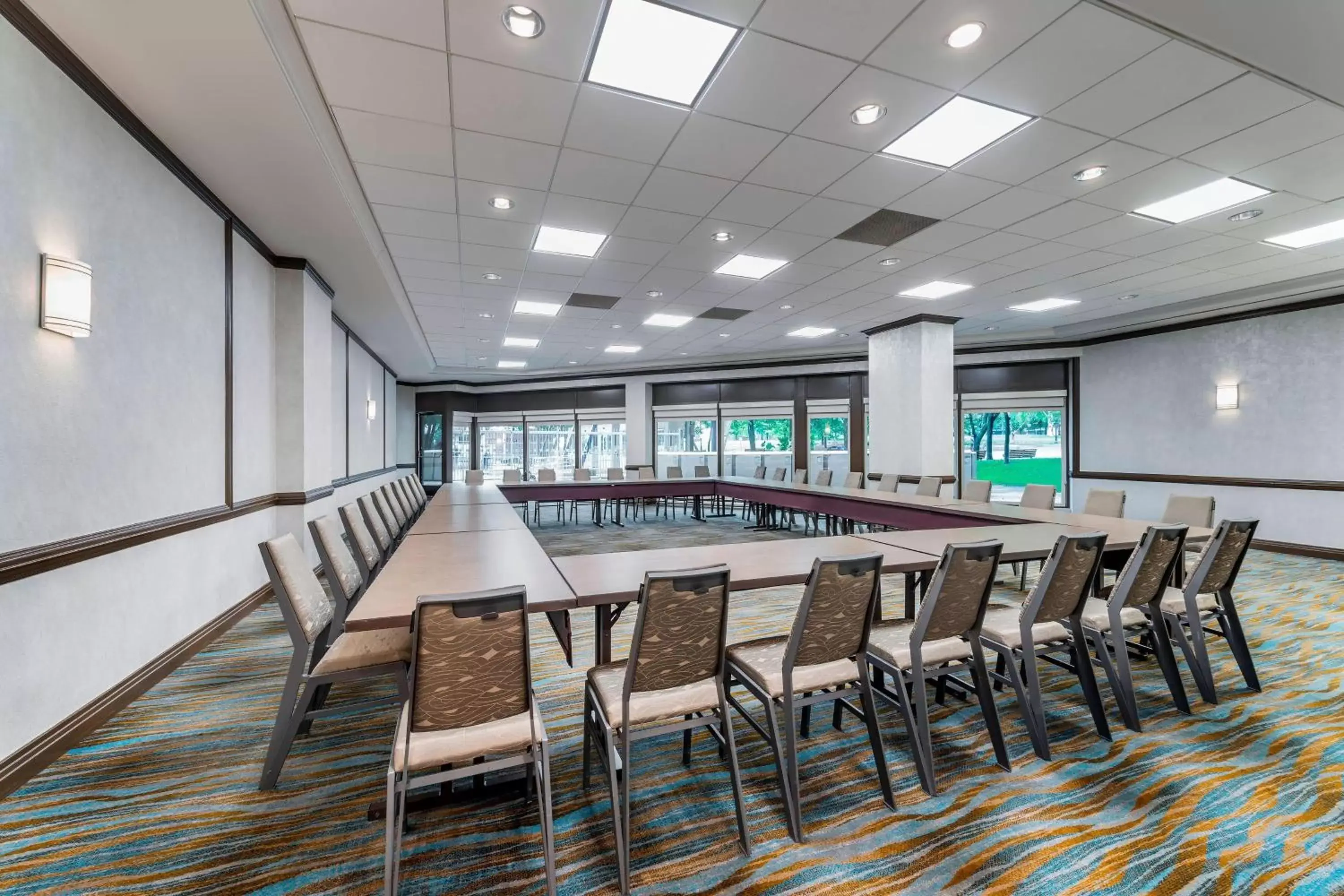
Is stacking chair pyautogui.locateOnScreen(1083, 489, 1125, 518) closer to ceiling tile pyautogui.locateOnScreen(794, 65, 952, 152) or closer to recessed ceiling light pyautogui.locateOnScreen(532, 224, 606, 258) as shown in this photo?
ceiling tile pyautogui.locateOnScreen(794, 65, 952, 152)

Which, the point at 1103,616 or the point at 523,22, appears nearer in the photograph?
the point at 523,22

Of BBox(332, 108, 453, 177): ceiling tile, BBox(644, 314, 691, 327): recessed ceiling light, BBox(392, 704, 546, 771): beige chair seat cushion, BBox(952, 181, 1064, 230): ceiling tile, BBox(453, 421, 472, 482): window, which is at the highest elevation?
BBox(644, 314, 691, 327): recessed ceiling light

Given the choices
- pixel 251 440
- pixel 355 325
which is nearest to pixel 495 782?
pixel 251 440

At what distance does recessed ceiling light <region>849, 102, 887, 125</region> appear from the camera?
288 centimetres

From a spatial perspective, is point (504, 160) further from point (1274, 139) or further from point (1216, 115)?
point (1274, 139)

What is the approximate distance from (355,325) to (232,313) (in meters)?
3.58

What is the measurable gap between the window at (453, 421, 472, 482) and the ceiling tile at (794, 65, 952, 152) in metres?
12.2

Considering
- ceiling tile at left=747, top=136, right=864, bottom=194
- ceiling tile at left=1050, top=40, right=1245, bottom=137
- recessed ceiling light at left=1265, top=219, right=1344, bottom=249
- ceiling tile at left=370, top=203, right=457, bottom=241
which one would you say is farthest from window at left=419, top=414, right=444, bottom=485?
recessed ceiling light at left=1265, top=219, right=1344, bottom=249

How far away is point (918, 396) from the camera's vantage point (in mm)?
7824

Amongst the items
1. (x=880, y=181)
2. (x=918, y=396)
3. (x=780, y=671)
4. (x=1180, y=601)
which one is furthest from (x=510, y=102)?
(x=918, y=396)

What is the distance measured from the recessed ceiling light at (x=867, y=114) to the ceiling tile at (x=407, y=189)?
252 cm

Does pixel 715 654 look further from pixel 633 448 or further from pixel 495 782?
pixel 633 448

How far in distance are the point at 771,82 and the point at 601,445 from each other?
11393 millimetres

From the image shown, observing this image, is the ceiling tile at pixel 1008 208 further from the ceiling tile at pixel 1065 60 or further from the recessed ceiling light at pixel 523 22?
the recessed ceiling light at pixel 523 22
